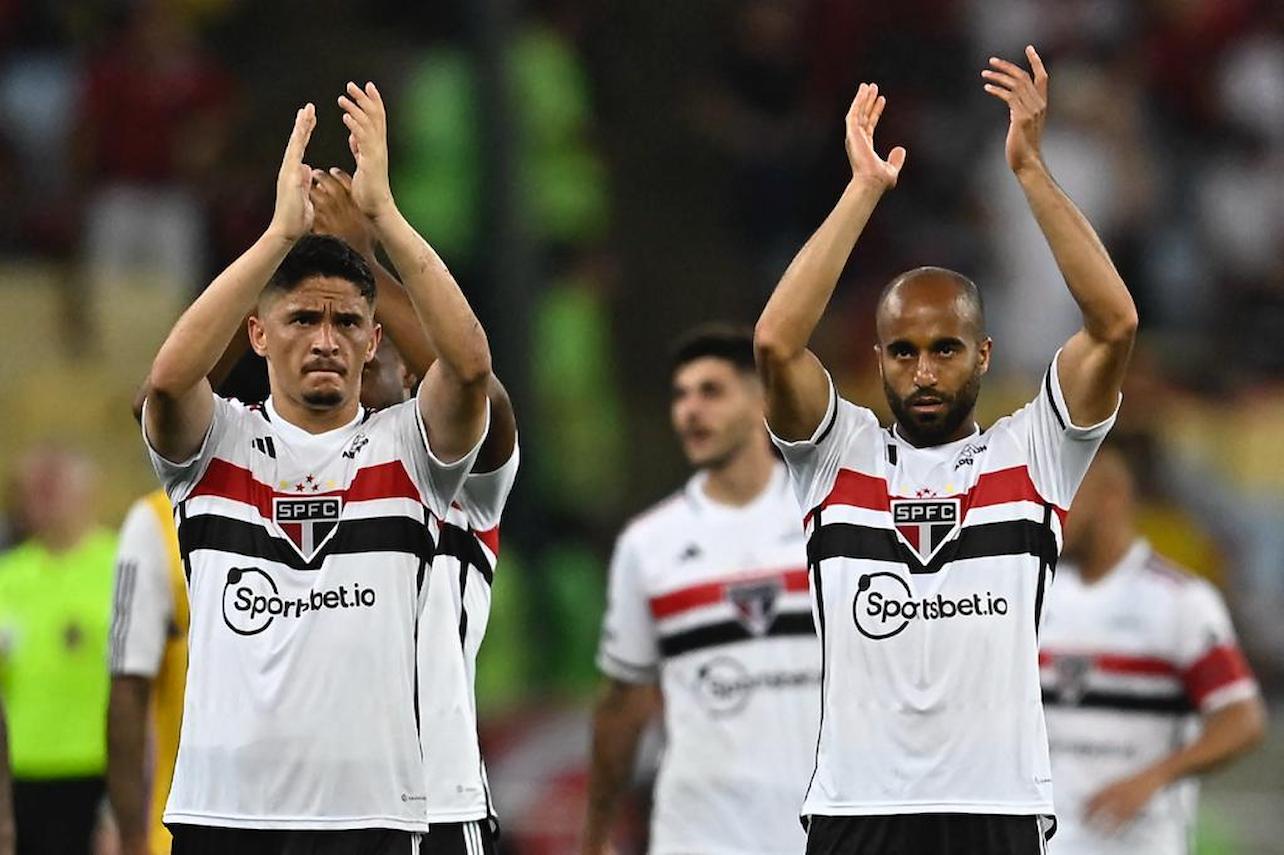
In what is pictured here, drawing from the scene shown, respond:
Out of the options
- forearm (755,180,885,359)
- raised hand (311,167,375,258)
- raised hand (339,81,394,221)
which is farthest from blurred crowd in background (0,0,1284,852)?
raised hand (339,81,394,221)

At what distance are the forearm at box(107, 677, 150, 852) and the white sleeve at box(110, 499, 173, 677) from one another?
63mm

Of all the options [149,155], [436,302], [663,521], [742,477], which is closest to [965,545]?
[436,302]

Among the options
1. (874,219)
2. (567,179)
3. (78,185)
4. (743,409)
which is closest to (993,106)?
(874,219)

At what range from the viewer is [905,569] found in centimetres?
713

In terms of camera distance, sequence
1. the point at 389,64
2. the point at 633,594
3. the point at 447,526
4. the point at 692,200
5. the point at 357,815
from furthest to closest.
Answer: the point at 692,200 → the point at 389,64 → the point at 633,594 → the point at 447,526 → the point at 357,815

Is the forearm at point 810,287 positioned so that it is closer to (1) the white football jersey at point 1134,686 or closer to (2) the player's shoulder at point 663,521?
(2) the player's shoulder at point 663,521

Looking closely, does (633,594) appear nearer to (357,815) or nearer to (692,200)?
(357,815)

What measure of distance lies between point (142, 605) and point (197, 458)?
1527mm

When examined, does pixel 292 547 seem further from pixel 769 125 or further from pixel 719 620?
pixel 769 125

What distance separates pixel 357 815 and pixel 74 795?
3.85m

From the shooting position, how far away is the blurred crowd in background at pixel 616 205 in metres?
14.6

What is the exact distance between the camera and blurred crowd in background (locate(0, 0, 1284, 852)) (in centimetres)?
1455

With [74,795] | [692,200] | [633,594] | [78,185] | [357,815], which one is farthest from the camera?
[692,200]

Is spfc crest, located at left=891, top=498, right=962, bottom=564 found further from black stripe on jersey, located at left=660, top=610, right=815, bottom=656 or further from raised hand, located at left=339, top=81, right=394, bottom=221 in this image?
black stripe on jersey, located at left=660, top=610, right=815, bottom=656
